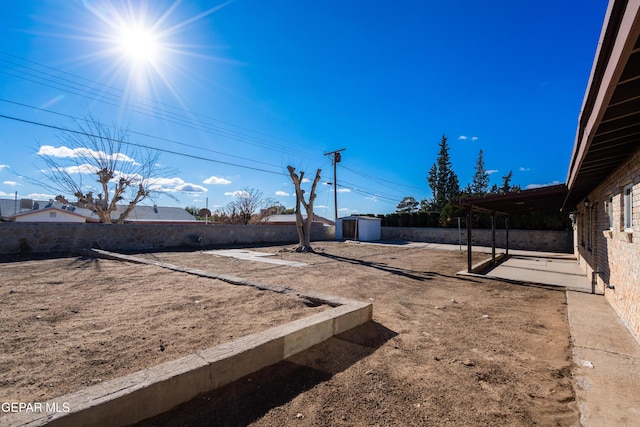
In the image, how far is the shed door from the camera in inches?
850

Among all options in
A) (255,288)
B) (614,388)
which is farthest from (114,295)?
(614,388)

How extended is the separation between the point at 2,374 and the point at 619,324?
641 cm

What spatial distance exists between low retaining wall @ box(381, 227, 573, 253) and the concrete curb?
15167 millimetres

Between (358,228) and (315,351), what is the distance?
18.2 m

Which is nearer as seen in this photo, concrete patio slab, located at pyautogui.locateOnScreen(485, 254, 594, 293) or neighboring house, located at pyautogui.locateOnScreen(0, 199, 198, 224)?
concrete patio slab, located at pyautogui.locateOnScreen(485, 254, 594, 293)

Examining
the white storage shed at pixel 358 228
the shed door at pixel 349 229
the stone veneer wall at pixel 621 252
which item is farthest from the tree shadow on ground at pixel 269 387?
the shed door at pixel 349 229

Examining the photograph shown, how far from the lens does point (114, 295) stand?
4551mm

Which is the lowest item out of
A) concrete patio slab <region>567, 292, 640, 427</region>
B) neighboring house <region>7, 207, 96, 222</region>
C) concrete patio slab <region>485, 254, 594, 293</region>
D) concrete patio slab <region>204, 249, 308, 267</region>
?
concrete patio slab <region>567, 292, 640, 427</region>

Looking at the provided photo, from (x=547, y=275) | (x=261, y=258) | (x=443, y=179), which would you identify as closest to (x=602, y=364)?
(x=547, y=275)

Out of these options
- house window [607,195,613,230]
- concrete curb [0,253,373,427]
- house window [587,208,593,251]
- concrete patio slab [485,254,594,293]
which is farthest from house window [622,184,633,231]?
concrete curb [0,253,373,427]

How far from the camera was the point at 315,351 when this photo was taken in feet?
9.62

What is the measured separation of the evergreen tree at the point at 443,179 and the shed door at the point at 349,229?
1865cm

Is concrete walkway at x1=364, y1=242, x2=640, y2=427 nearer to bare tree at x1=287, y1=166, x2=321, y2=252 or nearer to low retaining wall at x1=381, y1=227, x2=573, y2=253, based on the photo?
bare tree at x1=287, y1=166, x2=321, y2=252

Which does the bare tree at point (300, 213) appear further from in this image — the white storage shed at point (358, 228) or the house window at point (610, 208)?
the house window at point (610, 208)
